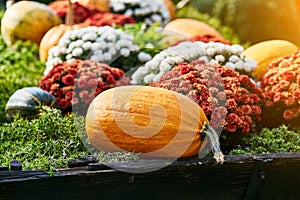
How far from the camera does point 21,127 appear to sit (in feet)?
7.00

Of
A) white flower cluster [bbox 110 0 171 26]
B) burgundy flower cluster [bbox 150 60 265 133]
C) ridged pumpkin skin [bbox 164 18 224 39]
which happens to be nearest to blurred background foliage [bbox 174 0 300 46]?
white flower cluster [bbox 110 0 171 26]

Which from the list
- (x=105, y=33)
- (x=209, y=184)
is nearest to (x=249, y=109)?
(x=209, y=184)

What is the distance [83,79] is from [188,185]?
90 cm

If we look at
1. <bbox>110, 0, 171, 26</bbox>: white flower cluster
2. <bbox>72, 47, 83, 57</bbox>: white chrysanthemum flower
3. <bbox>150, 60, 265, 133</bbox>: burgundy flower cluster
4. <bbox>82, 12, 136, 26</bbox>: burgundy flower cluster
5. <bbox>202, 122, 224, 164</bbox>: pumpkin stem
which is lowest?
<bbox>202, 122, 224, 164</bbox>: pumpkin stem

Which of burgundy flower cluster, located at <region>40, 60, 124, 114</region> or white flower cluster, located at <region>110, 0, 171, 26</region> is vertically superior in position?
white flower cluster, located at <region>110, 0, 171, 26</region>

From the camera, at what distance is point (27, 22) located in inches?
147

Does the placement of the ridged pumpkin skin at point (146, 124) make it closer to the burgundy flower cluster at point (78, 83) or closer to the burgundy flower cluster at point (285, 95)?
the burgundy flower cluster at point (78, 83)

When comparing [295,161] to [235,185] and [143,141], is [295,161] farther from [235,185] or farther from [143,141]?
[143,141]

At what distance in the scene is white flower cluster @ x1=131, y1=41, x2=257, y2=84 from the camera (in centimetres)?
250

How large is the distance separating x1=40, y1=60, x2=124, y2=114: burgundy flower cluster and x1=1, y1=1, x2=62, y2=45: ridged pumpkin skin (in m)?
1.17

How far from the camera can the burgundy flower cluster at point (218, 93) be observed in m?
2.09

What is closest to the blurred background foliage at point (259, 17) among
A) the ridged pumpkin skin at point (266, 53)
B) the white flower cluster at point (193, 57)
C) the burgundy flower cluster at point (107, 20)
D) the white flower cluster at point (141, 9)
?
the white flower cluster at point (141, 9)

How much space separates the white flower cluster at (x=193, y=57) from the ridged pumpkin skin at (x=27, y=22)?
51.9 inches

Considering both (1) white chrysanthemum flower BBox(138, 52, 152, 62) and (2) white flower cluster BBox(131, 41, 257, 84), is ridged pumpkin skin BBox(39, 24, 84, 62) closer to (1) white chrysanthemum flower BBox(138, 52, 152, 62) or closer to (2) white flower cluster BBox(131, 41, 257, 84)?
(1) white chrysanthemum flower BBox(138, 52, 152, 62)
